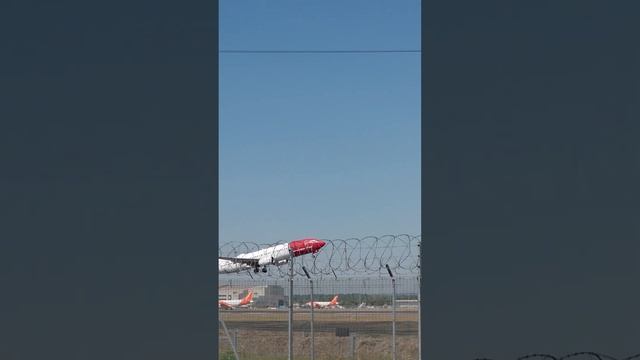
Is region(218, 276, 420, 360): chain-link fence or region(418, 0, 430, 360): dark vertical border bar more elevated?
region(418, 0, 430, 360): dark vertical border bar

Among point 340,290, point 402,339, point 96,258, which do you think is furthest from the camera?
point 402,339

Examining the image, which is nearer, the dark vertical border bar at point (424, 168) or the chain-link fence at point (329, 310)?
the dark vertical border bar at point (424, 168)

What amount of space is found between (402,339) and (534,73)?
16.3 m

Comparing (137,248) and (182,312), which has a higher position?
(137,248)

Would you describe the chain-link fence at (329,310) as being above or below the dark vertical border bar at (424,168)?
below

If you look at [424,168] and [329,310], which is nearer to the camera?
[424,168]

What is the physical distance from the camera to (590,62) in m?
5.43

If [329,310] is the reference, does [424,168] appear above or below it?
above

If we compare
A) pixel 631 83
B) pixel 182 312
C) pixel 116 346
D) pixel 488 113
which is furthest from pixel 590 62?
pixel 116 346

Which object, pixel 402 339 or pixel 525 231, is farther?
pixel 402 339

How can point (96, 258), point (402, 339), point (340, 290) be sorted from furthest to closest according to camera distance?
point (402, 339)
point (340, 290)
point (96, 258)

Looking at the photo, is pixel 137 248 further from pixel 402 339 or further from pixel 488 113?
pixel 402 339

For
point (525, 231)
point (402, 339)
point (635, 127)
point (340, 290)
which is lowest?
point (402, 339)

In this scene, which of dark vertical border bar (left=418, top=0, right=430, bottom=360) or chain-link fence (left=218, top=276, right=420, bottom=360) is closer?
dark vertical border bar (left=418, top=0, right=430, bottom=360)
